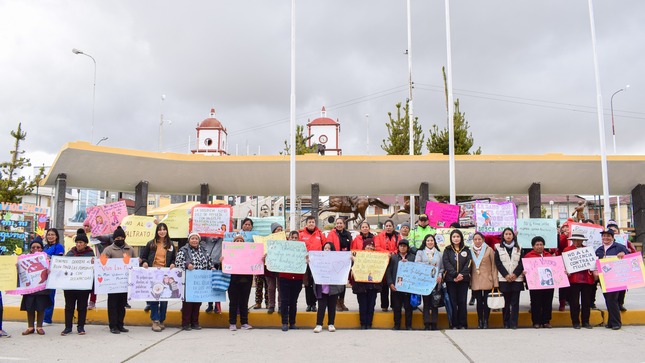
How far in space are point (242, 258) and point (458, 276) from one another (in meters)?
3.73

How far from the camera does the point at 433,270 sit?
9172mm

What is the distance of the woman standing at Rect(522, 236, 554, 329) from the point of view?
9.40m

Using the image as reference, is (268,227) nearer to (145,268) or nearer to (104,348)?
(145,268)

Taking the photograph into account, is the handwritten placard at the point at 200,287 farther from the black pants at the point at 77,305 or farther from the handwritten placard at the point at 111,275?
the black pants at the point at 77,305

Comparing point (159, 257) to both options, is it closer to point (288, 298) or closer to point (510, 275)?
point (288, 298)

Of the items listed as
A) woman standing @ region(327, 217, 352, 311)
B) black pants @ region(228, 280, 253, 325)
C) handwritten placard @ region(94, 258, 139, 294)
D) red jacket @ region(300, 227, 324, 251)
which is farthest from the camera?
woman standing @ region(327, 217, 352, 311)

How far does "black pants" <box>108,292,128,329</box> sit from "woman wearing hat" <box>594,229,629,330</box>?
324 inches

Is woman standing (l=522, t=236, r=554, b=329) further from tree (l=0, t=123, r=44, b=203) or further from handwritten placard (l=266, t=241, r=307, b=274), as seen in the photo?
tree (l=0, t=123, r=44, b=203)

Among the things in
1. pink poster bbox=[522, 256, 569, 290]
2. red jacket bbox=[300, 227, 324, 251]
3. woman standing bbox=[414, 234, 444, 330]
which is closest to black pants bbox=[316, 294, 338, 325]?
red jacket bbox=[300, 227, 324, 251]

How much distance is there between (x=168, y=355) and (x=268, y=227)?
541 cm

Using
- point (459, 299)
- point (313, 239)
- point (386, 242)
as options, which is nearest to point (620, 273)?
point (459, 299)

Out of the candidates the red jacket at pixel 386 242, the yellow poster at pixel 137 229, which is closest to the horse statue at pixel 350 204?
the yellow poster at pixel 137 229

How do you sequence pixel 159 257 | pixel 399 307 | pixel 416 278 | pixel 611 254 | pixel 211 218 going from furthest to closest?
pixel 211 218 → pixel 611 254 → pixel 159 257 → pixel 399 307 → pixel 416 278

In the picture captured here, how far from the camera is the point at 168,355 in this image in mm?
7293
